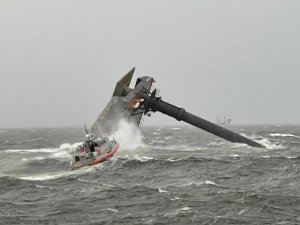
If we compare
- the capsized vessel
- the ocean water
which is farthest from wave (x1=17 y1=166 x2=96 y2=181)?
the capsized vessel

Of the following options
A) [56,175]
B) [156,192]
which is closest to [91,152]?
[56,175]

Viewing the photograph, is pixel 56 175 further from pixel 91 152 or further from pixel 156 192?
pixel 156 192

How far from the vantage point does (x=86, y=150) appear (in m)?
49.0

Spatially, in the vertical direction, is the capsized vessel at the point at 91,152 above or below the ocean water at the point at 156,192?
above

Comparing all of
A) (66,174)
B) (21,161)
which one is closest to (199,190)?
(66,174)

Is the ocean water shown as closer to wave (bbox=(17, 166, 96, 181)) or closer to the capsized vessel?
wave (bbox=(17, 166, 96, 181))

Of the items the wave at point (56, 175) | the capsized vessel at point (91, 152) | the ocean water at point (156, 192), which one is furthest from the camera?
the capsized vessel at point (91, 152)

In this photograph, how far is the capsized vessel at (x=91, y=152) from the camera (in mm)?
46125

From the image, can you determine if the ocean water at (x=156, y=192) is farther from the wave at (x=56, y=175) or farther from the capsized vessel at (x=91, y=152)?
the capsized vessel at (x=91, y=152)

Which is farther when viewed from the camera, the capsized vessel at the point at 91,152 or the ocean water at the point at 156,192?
the capsized vessel at the point at 91,152

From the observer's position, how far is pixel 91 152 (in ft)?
157

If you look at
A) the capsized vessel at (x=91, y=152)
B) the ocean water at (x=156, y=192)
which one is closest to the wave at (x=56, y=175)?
the ocean water at (x=156, y=192)

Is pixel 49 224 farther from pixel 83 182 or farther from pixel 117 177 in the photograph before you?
pixel 117 177

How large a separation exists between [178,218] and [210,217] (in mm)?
2001
